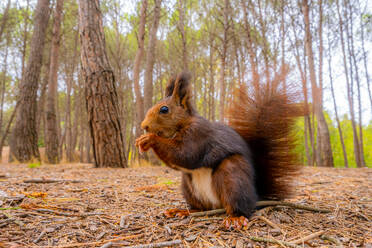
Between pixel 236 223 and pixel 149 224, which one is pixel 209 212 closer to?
pixel 236 223

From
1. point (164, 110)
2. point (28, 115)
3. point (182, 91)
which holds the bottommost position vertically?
point (164, 110)

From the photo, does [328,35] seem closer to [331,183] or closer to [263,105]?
[331,183]

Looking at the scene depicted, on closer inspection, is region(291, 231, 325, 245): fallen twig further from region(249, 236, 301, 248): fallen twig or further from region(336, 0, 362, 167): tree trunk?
region(336, 0, 362, 167): tree trunk

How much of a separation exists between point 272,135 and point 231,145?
0.38 meters

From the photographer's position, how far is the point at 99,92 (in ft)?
13.1

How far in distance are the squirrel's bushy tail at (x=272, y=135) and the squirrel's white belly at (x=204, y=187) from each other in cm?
36

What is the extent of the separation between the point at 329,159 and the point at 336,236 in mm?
5889

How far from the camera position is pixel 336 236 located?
3.92 ft

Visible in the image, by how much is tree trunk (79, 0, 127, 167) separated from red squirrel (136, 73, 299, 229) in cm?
259

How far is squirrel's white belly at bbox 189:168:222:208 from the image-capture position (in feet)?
4.70

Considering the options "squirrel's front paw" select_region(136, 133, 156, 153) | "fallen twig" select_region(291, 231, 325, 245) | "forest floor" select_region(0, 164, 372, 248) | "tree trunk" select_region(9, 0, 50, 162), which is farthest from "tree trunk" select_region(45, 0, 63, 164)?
"fallen twig" select_region(291, 231, 325, 245)

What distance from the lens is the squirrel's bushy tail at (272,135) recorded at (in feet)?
5.35

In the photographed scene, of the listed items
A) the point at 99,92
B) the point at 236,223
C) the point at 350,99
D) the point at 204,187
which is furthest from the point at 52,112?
the point at 350,99

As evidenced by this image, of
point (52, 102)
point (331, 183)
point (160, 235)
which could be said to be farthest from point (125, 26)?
point (160, 235)
